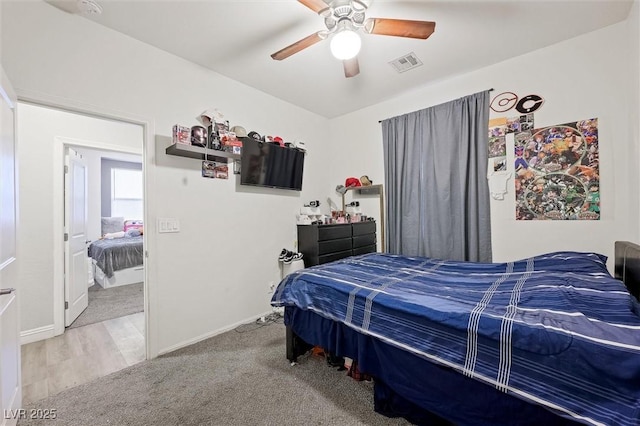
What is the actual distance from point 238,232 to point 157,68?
5.74ft

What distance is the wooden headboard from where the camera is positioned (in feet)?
4.96

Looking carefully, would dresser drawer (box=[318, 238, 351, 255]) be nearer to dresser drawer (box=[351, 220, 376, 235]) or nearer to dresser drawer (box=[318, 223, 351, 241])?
dresser drawer (box=[318, 223, 351, 241])

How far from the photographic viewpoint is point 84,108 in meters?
2.02

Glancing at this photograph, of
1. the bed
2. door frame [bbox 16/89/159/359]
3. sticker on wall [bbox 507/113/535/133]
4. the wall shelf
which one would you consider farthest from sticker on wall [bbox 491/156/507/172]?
door frame [bbox 16/89/159/359]

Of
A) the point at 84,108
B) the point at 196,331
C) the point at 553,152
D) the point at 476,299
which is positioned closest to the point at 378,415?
the point at 476,299

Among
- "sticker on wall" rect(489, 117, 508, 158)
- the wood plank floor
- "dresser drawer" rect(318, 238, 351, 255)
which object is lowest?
the wood plank floor

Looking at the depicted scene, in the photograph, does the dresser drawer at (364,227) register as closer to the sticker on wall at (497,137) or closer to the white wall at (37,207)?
the sticker on wall at (497,137)

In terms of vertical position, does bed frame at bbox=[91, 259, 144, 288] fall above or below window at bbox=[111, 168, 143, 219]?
below

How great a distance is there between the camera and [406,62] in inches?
105

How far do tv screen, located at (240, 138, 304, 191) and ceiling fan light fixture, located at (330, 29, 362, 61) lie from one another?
1552 mm

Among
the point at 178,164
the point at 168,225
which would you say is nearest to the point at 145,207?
the point at 168,225

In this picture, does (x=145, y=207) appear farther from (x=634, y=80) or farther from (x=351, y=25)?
(x=634, y=80)

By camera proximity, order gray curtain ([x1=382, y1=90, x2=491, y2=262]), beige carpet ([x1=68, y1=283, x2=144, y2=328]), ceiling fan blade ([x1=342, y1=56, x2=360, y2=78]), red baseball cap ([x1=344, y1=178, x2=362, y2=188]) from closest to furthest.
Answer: ceiling fan blade ([x1=342, y1=56, x2=360, y2=78]) < gray curtain ([x1=382, y1=90, x2=491, y2=262]) < beige carpet ([x1=68, y1=283, x2=144, y2=328]) < red baseball cap ([x1=344, y1=178, x2=362, y2=188])

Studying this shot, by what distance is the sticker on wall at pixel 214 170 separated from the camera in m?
2.72
